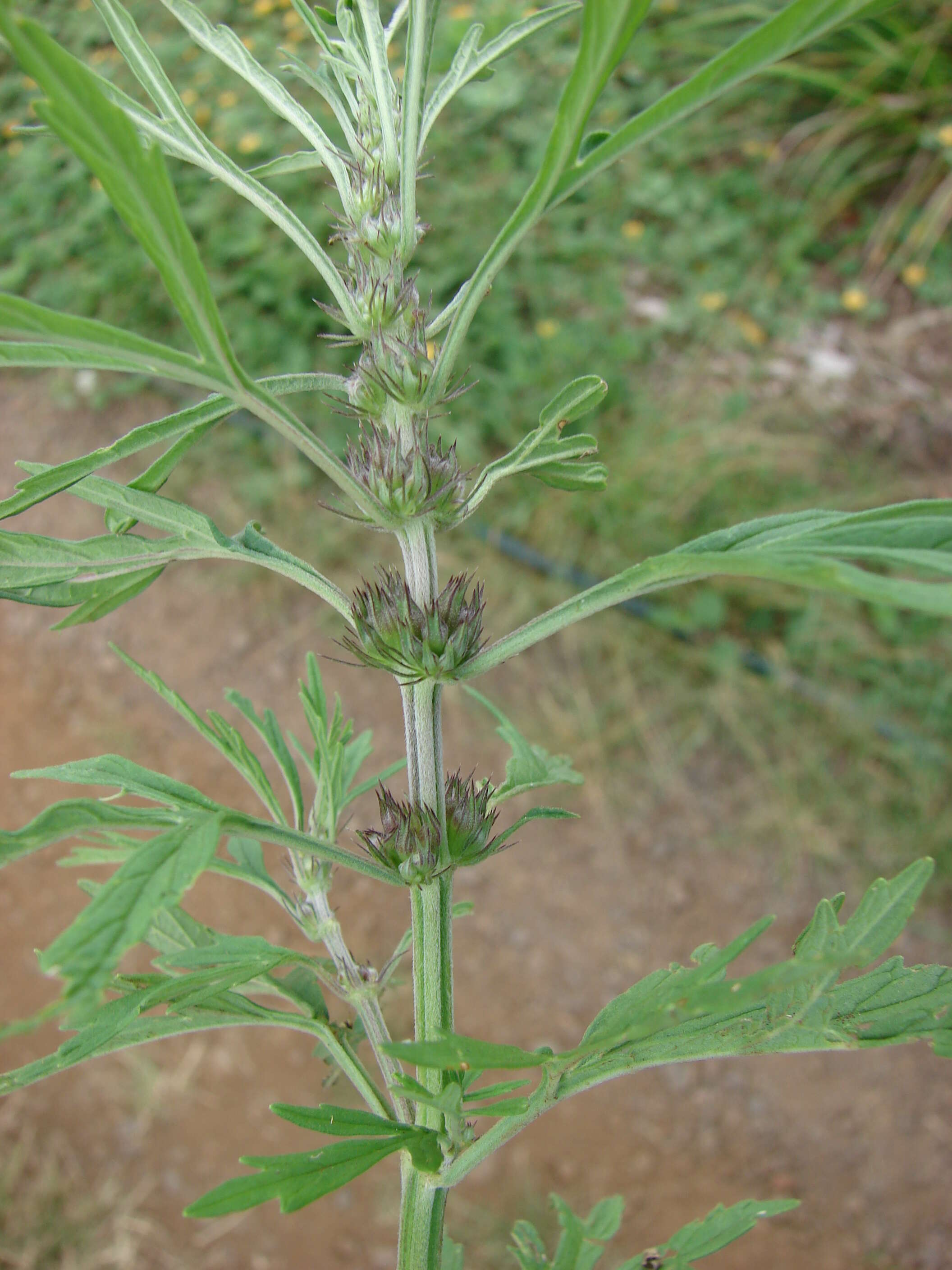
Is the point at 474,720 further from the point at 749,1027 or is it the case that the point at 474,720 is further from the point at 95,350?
the point at 95,350

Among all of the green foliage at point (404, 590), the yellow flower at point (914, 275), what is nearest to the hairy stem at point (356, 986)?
the green foliage at point (404, 590)

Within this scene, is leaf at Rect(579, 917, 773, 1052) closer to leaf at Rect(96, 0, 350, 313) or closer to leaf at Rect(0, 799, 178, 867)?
leaf at Rect(0, 799, 178, 867)

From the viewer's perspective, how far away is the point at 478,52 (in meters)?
0.61

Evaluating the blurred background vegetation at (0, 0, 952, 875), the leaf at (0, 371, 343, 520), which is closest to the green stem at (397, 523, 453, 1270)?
the leaf at (0, 371, 343, 520)

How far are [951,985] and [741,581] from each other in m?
2.07

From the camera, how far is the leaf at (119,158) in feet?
1.11

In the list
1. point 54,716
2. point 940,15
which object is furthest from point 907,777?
point 940,15

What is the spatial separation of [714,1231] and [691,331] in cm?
278

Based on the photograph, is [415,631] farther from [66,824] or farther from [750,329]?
[750,329]

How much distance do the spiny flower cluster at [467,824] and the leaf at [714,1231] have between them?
315 mm

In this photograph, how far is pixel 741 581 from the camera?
101 inches

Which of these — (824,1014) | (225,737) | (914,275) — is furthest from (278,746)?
(914,275)

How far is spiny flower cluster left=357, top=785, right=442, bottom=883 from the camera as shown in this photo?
56 cm

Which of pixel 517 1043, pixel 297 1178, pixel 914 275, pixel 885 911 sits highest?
pixel 914 275
